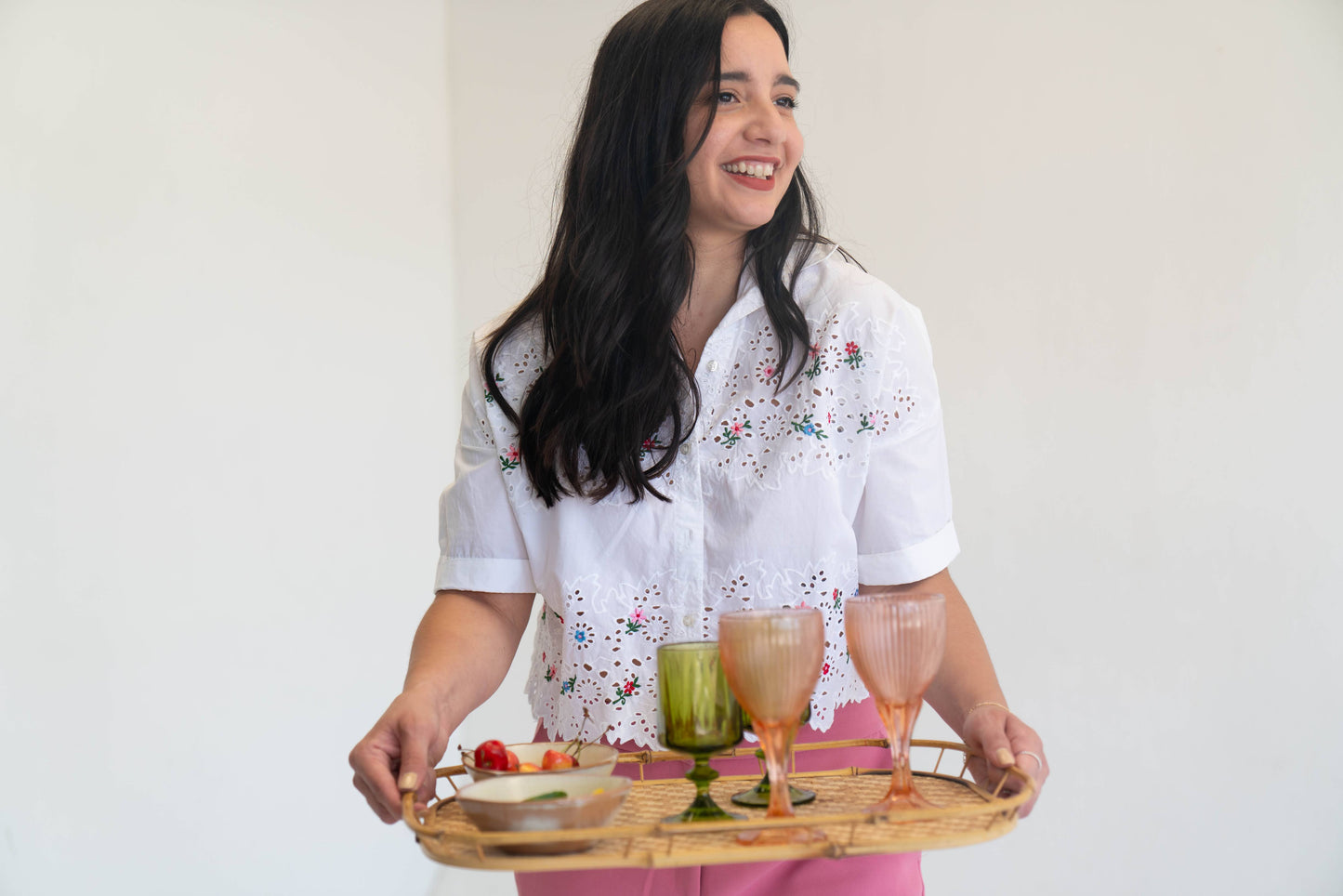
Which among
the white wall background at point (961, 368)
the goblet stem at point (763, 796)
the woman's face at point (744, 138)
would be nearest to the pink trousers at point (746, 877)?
the goblet stem at point (763, 796)

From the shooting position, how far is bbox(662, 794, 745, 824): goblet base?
87cm

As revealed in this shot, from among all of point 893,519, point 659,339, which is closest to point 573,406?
point 659,339

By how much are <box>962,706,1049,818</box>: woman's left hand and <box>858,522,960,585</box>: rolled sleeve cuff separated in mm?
241

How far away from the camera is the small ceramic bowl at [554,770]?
890 millimetres

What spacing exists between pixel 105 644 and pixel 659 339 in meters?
1.07

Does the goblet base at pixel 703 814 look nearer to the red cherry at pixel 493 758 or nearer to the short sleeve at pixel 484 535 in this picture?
the red cherry at pixel 493 758

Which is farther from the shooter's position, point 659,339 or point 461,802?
point 659,339

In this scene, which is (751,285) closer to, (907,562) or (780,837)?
(907,562)

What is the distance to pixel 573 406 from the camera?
1.34 meters

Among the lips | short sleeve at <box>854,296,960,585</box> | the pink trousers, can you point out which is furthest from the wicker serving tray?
the lips

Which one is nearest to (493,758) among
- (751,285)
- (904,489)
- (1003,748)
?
(1003,748)

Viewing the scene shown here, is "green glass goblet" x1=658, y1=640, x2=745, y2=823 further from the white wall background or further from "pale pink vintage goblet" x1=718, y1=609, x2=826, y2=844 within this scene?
the white wall background

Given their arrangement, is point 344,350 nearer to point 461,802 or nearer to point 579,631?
point 579,631

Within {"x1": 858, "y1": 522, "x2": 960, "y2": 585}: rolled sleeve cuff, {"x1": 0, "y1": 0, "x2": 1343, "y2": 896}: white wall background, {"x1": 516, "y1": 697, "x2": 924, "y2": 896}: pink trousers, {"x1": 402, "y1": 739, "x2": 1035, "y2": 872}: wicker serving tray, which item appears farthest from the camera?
{"x1": 0, "y1": 0, "x2": 1343, "y2": 896}: white wall background
